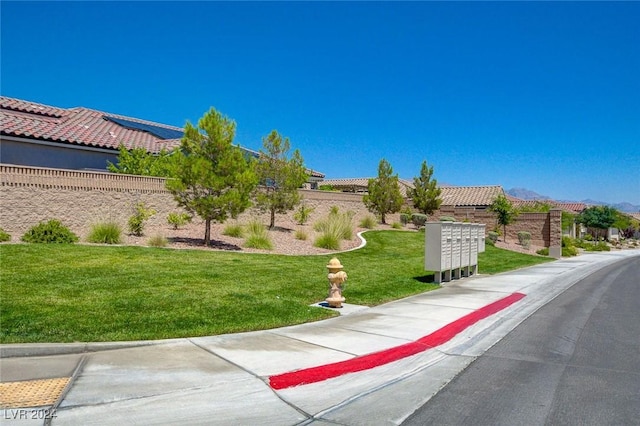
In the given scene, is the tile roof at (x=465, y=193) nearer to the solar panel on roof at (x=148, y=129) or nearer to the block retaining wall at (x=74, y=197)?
the solar panel on roof at (x=148, y=129)

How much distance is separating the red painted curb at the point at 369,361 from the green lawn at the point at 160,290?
2.47 m

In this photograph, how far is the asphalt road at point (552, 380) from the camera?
585 centimetres

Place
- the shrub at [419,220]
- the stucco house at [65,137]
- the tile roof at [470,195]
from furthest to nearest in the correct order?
the tile roof at [470,195]
the shrub at [419,220]
the stucco house at [65,137]

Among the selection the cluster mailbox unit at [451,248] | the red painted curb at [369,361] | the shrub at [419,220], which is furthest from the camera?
the shrub at [419,220]

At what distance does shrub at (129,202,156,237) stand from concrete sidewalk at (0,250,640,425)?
42.9 feet

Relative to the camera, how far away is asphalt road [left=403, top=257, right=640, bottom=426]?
585cm

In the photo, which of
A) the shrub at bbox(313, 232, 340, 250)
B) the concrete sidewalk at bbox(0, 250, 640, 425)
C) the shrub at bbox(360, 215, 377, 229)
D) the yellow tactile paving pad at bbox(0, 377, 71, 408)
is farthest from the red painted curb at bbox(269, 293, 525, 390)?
the shrub at bbox(360, 215, 377, 229)

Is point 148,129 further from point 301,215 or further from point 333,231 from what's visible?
point 333,231

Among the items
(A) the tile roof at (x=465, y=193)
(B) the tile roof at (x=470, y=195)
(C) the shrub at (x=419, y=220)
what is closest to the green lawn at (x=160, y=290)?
(C) the shrub at (x=419, y=220)

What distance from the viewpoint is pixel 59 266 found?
1361 centimetres

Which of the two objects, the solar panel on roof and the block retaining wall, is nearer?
the block retaining wall

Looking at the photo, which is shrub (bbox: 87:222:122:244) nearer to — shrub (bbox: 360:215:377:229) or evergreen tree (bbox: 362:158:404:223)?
shrub (bbox: 360:215:377:229)

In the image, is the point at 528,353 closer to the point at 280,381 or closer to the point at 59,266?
the point at 280,381

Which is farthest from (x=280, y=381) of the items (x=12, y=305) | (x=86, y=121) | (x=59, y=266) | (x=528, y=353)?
(x=86, y=121)
